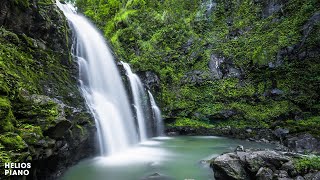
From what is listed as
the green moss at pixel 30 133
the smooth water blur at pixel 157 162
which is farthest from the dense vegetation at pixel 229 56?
the green moss at pixel 30 133

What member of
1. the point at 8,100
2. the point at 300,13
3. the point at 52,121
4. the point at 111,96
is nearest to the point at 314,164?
the point at 52,121

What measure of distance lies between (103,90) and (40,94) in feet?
18.2

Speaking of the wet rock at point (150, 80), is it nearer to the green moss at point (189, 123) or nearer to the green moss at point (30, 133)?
the green moss at point (189, 123)

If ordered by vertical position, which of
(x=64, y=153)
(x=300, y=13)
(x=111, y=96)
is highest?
(x=300, y=13)

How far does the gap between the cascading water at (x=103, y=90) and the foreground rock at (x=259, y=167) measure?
592 cm

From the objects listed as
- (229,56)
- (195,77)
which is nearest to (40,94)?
(195,77)

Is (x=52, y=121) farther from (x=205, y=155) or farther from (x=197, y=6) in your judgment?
(x=197, y=6)

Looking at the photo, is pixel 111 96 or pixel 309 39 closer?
pixel 111 96

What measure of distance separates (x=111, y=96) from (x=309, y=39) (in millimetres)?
14258

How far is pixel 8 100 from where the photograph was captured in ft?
21.7

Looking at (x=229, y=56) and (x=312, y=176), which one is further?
(x=229, y=56)

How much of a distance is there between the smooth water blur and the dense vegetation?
3663mm

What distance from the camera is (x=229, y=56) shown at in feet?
69.8

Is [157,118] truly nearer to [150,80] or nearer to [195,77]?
[150,80]
